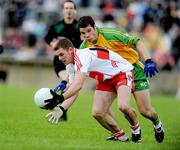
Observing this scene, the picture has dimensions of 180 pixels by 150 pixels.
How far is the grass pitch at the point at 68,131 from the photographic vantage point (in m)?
11.4

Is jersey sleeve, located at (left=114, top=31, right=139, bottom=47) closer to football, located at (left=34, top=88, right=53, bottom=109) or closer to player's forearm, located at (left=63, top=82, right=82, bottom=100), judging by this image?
player's forearm, located at (left=63, top=82, right=82, bottom=100)

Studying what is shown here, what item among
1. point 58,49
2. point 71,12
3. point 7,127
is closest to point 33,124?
point 7,127

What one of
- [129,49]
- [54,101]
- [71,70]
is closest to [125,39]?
[129,49]

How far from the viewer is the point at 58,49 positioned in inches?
455

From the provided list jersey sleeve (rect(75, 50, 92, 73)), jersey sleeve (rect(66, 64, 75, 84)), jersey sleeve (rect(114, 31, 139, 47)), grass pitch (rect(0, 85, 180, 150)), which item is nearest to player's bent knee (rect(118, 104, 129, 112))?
grass pitch (rect(0, 85, 180, 150))

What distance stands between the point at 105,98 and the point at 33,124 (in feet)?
10.5

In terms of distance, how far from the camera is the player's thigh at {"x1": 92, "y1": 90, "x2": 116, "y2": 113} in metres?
12.2

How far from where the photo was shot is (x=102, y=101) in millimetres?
12297

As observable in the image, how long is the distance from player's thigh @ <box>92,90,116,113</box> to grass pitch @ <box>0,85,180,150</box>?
530 millimetres

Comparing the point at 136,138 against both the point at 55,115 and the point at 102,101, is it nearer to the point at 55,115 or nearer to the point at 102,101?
the point at 102,101

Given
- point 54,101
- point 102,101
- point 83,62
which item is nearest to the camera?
point 54,101

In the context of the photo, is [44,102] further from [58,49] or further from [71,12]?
[71,12]

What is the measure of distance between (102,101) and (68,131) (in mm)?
1824

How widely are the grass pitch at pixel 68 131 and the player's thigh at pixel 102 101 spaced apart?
20.9 inches
